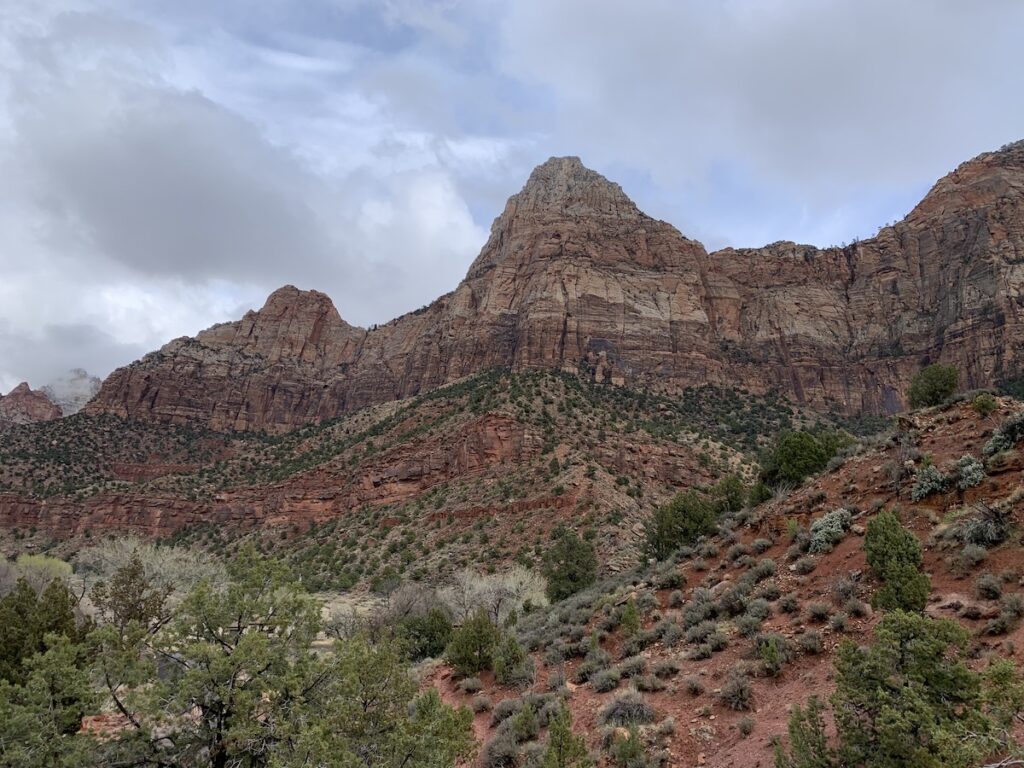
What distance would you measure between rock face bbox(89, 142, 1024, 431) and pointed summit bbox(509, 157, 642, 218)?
1.33 feet

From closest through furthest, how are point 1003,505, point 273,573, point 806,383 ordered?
point 273,573 → point 1003,505 → point 806,383

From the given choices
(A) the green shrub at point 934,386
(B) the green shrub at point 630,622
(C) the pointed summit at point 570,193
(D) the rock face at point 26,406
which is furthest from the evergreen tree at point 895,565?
(D) the rock face at point 26,406

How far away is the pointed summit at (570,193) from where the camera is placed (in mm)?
96500

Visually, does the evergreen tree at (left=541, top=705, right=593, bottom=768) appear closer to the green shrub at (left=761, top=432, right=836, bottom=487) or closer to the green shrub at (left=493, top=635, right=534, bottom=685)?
the green shrub at (left=493, top=635, right=534, bottom=685)

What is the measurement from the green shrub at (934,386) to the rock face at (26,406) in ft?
613

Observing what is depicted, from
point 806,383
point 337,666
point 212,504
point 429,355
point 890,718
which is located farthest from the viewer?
point 429,355

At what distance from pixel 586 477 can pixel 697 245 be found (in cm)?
6222

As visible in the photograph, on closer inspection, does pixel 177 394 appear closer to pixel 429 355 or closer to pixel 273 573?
pixel 429 355

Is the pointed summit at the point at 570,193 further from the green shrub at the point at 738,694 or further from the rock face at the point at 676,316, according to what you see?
the green shrub at the point at 738,694

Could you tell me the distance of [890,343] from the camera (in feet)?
264

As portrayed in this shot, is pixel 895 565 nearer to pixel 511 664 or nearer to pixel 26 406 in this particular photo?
pixel 511 664

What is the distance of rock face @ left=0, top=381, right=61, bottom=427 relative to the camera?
153250mm

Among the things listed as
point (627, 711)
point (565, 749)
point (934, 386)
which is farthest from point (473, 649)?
point (934, 386)

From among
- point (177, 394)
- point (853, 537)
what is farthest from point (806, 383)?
point (177, 394)
